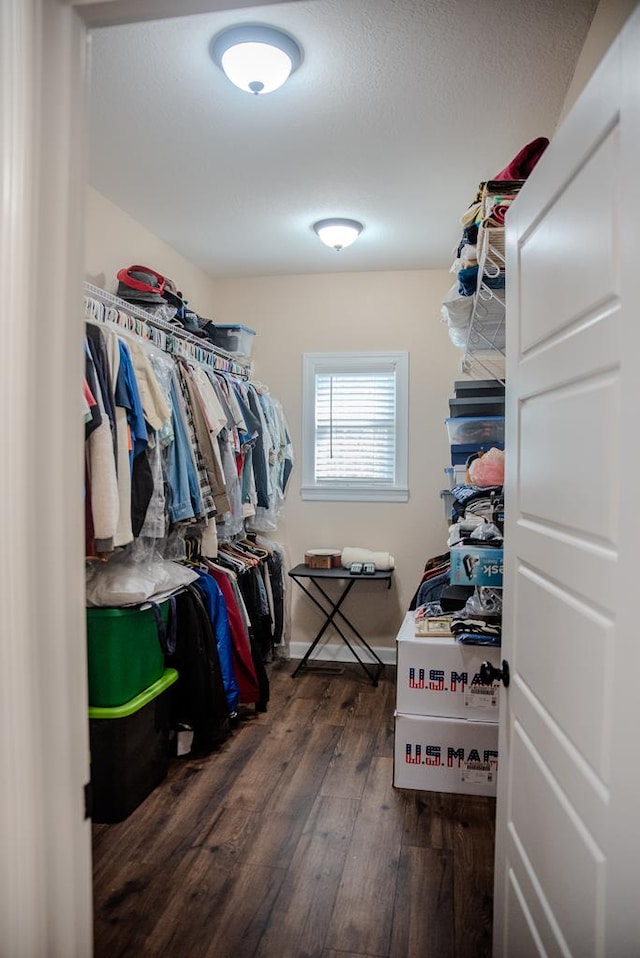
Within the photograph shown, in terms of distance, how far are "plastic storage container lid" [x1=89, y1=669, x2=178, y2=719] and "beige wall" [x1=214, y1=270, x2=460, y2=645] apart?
1.80 meters

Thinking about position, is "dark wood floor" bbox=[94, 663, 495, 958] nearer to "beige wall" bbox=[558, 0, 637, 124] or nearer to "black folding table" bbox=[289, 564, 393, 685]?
"black folding table" bbox=[289, 564, 393, 685]

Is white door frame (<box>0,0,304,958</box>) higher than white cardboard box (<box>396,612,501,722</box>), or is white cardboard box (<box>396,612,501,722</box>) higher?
white door frame (<box>0,0,304,958</box>)

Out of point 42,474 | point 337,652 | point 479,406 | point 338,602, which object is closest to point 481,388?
point 479,406

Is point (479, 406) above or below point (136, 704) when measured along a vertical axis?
above

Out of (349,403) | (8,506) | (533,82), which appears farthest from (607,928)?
(349,403)

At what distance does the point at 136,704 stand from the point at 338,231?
2522 mm

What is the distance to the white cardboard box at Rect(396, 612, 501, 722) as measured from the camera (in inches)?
98.1

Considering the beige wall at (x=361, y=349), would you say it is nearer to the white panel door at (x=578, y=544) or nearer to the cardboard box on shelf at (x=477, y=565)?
the cardboard box on shelf at (x=477, y=565)

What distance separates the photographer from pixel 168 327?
2977mm

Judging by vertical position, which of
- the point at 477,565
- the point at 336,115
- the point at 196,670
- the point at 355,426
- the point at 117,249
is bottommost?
the point at 196,670

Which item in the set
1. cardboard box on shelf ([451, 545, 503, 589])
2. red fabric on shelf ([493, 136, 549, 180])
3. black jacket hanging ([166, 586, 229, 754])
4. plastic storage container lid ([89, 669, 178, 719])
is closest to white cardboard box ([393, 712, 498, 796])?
cardboard box on shelf ([451, 545, 503, 589])

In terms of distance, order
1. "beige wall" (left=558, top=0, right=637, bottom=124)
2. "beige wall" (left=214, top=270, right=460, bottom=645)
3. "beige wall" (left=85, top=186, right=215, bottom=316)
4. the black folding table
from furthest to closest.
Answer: "beige wall" (left=214, top=270, right=460, bottom=645)
the black folding table
"beige wall" (left=85, top=186, right=215, bottom=316)
"beige wall" (left=558, top=0, right=637, bottom=124)

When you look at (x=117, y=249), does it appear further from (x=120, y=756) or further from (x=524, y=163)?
(x=120, y=756)

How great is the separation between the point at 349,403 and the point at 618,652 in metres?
3.46
